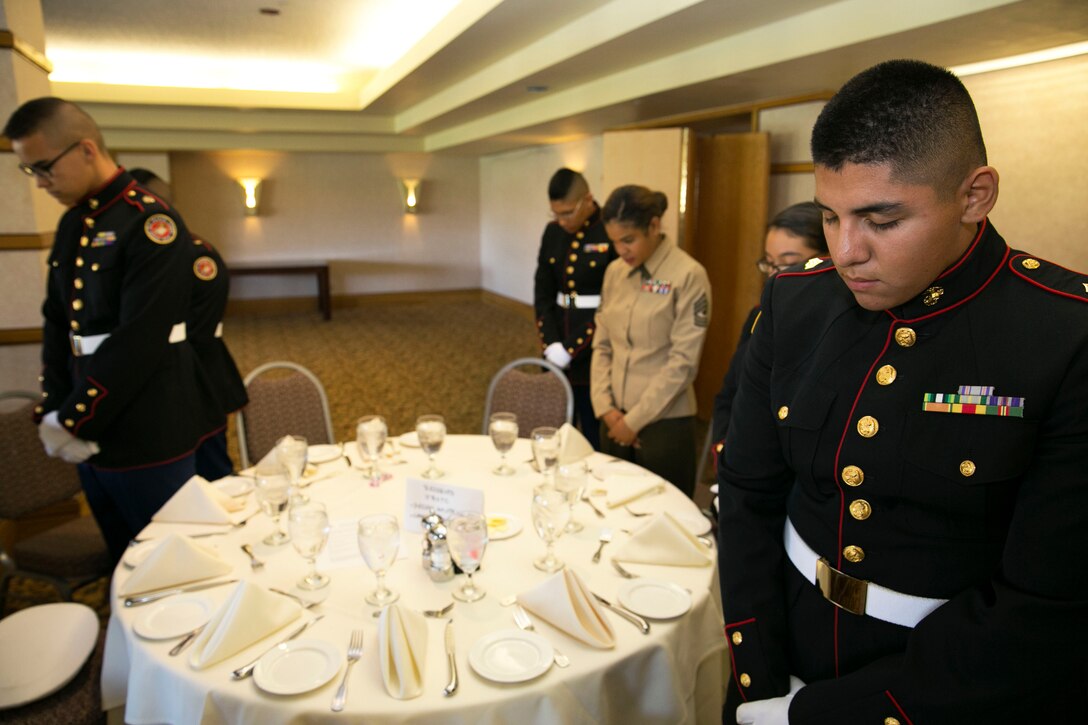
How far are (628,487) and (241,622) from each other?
1.23 m

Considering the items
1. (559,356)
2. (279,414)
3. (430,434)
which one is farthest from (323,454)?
(559,356)

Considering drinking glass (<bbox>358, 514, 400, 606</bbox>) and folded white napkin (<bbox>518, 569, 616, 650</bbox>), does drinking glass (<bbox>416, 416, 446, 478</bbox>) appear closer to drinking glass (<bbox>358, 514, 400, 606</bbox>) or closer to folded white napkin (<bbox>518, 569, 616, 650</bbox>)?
drinking glass (<bbox>358, 514, 400, 606</bbox>)

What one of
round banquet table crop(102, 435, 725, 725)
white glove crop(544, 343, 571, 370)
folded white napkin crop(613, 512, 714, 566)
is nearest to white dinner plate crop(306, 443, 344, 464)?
round banquet table crop(102, 435, 725, 725)

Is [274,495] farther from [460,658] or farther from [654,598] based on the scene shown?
[654,598]

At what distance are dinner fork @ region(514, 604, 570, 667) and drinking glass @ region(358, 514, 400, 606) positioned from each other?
30 cm

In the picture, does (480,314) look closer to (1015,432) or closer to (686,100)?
(686,100)

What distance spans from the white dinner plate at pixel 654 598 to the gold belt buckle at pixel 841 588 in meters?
0.51

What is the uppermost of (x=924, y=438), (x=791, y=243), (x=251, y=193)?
(x=251, y=193)

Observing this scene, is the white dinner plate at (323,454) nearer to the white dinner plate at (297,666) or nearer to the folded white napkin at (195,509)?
the folded white napkin at (195,509)

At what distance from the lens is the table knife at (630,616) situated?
1.54 metres

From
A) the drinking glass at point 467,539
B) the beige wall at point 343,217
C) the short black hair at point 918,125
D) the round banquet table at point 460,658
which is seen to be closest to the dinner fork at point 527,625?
the round banquet table at point 460,658

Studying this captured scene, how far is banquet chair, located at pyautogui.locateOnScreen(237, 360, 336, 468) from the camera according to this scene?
3168 millimetres

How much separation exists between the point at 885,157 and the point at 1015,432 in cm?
41

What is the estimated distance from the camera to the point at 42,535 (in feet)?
8.94
